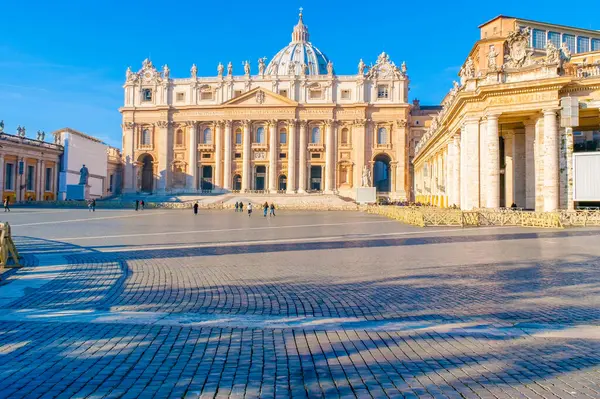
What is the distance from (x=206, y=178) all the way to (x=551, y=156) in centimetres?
6171

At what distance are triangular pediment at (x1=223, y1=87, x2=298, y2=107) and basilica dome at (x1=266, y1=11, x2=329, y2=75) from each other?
87.4 feet

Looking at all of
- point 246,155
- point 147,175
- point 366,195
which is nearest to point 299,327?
point 366,195

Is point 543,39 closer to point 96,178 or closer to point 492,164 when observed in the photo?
point 492,164

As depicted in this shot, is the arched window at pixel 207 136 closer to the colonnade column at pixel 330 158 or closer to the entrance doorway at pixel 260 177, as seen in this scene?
the entrance doorway at pixel 260 177

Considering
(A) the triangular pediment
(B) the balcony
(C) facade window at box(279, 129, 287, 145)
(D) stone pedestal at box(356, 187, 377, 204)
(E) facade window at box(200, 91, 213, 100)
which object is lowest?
(D) stone pedestal at box(356, 187, 377, 204)

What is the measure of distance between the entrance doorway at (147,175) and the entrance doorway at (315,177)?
28379 millimetres

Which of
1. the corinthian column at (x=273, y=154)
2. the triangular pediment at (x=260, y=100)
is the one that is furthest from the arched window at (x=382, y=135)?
the corinthian column at (x=273, y=154)

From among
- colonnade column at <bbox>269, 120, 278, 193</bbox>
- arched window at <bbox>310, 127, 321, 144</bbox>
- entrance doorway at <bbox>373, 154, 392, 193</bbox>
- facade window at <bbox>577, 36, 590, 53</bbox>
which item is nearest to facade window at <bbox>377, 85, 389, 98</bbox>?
arched window at <bbox>310, 127, 321, 144</bbox>

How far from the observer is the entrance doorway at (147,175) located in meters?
80.4

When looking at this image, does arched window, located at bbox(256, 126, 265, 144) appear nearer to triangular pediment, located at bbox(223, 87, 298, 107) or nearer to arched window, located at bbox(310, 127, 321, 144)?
triangular pediment, located at bbox(223, 87, 298, 107)

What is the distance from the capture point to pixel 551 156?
23.9m

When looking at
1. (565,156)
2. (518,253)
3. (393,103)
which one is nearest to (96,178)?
(393,103)

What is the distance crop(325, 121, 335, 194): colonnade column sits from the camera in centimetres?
7369

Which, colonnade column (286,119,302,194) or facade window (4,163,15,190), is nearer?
facade window (4,163,15,190)
